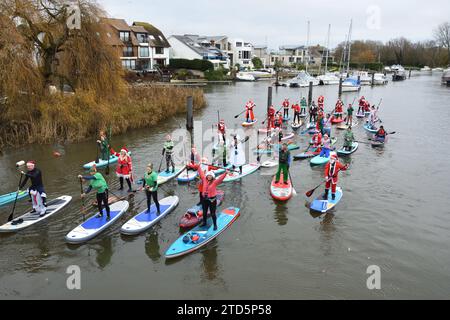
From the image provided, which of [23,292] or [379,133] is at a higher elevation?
[379,133]

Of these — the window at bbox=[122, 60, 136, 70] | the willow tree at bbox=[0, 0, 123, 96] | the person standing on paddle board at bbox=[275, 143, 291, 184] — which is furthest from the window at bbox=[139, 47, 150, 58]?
the person standing on paddle board at bbox=[275, 143, 291, 184]

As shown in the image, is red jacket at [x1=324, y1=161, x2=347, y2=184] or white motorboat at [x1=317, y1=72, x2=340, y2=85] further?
white motorboat at [x1=317, y1=72, x2=340, y2=85]

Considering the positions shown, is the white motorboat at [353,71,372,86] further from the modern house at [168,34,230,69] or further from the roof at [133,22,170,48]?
the roof at [133,22,170,48]

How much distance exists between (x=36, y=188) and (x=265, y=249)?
7117mm

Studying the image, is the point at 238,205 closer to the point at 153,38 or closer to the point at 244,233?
the point at 244,233

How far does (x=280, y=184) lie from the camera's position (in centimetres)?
1413

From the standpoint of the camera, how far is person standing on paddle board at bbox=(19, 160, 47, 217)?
35.1 feet

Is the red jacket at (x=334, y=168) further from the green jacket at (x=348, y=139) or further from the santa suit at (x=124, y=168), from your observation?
the green jacket at (x=348, y=139)

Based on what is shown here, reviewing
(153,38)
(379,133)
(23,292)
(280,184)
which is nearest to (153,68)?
(153,38)

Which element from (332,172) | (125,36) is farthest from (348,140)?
(125,36)

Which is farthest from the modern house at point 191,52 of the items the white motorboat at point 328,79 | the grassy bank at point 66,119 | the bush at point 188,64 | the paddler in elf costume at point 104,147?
the paddler in elf costume at point 104,147

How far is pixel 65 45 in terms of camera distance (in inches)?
798

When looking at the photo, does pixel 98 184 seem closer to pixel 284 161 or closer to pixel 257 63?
pixel 284 161

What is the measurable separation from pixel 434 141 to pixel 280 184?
14.8 metres
